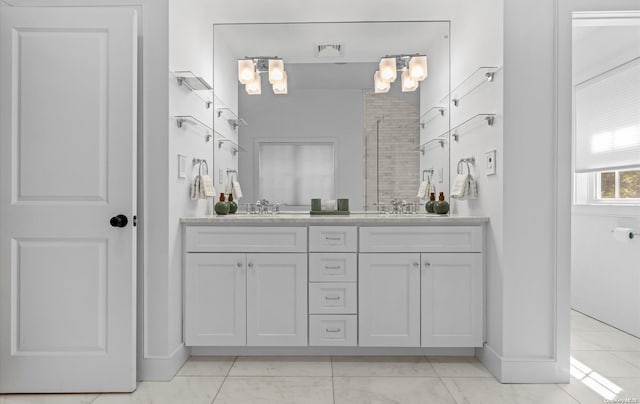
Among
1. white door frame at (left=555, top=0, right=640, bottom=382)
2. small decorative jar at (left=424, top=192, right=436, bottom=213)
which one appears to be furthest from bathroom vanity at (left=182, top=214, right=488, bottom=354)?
small decorative jar at (left=424, top=192, right=436, bottom=213)

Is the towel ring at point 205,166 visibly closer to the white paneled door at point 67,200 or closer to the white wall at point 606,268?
the white paneled door at point 67,200

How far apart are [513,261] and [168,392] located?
1.96m

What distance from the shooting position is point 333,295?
2555 millimetres

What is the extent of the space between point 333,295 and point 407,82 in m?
1.72

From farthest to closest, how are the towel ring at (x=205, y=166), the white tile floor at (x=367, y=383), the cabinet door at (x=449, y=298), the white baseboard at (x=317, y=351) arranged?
the towel ring at (x=205, y=166) → the white baseboard at (x=317, y=351) → the cabinet door at (x=449, y=298) → the white tile floor at (x=367, y=383)

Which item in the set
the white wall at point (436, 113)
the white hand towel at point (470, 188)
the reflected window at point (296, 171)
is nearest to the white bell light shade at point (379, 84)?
the white wall at point (436, 113)

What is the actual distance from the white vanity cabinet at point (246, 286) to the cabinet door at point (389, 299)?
14.4 inches

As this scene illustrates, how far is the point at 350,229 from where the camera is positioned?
2.57 m

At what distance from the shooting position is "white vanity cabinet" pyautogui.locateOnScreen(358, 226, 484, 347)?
2518 millimetres

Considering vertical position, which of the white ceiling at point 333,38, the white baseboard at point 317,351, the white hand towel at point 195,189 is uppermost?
the white ceiling at point 333,38

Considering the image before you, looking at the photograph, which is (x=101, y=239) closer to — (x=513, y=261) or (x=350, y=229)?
(x=350, y=229)

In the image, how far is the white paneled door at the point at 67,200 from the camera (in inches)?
84.9

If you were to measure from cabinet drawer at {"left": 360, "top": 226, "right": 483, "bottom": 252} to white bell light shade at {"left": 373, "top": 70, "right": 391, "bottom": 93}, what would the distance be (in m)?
1.21

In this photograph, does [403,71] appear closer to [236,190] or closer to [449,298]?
[236,190]
